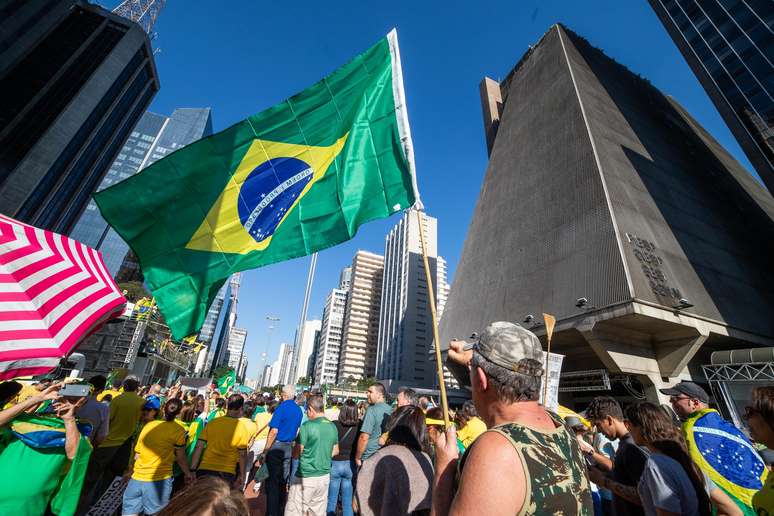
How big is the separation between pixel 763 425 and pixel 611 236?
1864 centimetres

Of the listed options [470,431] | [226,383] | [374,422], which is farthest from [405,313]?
[374,422]

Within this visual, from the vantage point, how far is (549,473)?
112 cm

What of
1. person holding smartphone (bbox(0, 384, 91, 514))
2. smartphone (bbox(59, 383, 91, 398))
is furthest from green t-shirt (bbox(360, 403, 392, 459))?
smartphone (bbox(59, 383, 91, 398))

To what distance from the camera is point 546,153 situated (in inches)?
1008

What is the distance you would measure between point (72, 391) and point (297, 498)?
10.5 ft

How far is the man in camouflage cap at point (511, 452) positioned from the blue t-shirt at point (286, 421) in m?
4.84

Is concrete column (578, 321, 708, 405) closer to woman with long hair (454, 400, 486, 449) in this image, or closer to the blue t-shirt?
woman with long hair (454, 400, 486, 449)

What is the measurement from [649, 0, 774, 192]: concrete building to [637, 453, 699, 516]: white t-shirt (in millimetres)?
37979

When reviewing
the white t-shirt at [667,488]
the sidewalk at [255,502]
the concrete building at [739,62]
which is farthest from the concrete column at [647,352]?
the concrete building at [739,62]

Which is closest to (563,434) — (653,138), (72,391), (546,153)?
(72,391)

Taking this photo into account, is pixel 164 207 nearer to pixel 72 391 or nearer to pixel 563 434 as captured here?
pixel 72 391

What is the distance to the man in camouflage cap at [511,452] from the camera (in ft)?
3.44

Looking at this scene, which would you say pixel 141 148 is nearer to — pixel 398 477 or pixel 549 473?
pixel 398 477

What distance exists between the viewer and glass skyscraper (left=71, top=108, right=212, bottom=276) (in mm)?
74500
